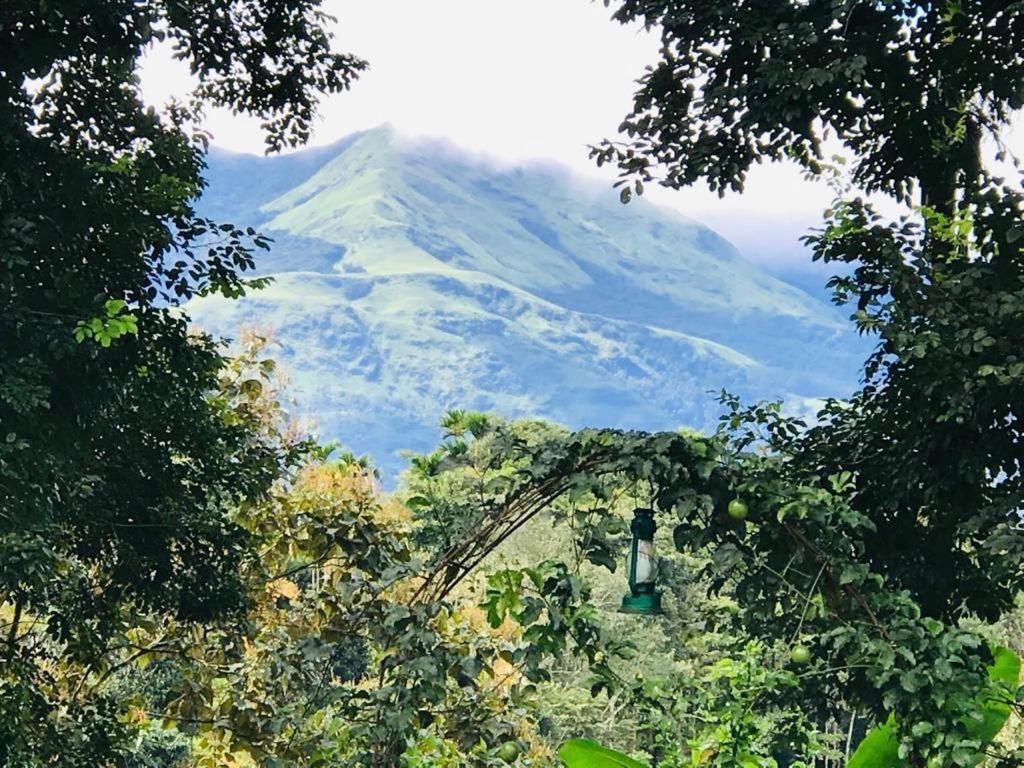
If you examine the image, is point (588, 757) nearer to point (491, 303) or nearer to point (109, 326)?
point (109, 326)

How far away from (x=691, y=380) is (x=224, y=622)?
126455 mm

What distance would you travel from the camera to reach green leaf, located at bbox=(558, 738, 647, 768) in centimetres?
395

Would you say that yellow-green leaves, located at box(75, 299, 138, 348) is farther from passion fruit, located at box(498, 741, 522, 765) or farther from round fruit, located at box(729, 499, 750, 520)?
round fruit, located at box(729, 499, 750, 520)

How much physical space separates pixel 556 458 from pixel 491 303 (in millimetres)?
127082

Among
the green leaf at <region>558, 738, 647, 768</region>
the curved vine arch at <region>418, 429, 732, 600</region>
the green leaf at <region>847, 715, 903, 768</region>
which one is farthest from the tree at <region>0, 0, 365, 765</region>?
the green leaf at <region>847, 715, 903, 768</region>

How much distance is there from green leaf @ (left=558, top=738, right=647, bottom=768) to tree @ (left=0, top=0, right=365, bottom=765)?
1.90 meters

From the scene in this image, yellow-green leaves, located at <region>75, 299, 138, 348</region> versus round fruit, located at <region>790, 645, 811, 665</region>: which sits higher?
yellow-green leaves, located at <region>75, 299, 138, 348</region>

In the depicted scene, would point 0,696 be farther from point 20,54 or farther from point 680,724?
point 680,724

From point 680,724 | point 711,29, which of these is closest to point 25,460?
point 680,724

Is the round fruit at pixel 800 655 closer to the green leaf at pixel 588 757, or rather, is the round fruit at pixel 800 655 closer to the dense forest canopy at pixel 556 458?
the dense forest canopy at pixel 556 458

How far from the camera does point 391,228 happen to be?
14338 centimetres

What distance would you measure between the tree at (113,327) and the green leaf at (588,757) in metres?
1.90

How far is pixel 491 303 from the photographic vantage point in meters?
130

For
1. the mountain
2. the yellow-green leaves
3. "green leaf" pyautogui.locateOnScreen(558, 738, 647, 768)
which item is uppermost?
the mountain
